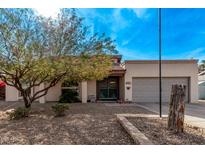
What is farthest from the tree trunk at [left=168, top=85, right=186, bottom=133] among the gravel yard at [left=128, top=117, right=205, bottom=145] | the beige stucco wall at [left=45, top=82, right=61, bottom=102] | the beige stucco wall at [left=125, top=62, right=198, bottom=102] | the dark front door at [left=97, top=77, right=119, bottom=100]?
the beige stucco wall at [left=45, top=82, right=61, bottom=102]

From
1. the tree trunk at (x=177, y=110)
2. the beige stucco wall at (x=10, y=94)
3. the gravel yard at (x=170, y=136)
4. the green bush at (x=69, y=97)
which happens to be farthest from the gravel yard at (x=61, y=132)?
the beige stucco wall at (x=10, y=94)

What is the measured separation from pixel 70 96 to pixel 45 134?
519 inches

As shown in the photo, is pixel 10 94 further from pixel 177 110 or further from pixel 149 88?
pixel 177 110

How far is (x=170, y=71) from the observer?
21.2 m

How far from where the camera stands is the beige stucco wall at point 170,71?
21.1 m

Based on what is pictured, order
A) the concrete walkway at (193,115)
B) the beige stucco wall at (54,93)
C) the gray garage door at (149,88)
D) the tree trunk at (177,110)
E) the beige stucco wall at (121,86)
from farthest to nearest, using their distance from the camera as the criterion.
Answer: the beige stucco wall at (54,93) < the beige stucco wall at (121,86) < the gray garage door at (149,88) < the concrete walkway at (193,115) < the tree trunk at (177,110)

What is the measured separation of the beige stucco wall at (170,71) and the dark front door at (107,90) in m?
2.11

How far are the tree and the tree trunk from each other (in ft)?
15.5

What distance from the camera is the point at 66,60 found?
36.2ft

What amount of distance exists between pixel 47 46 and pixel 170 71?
13.0m

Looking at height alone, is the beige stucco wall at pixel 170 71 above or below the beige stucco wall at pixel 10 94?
above

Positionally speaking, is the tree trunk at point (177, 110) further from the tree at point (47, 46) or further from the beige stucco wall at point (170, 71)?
the beige stucco wall at point (170, 71)
